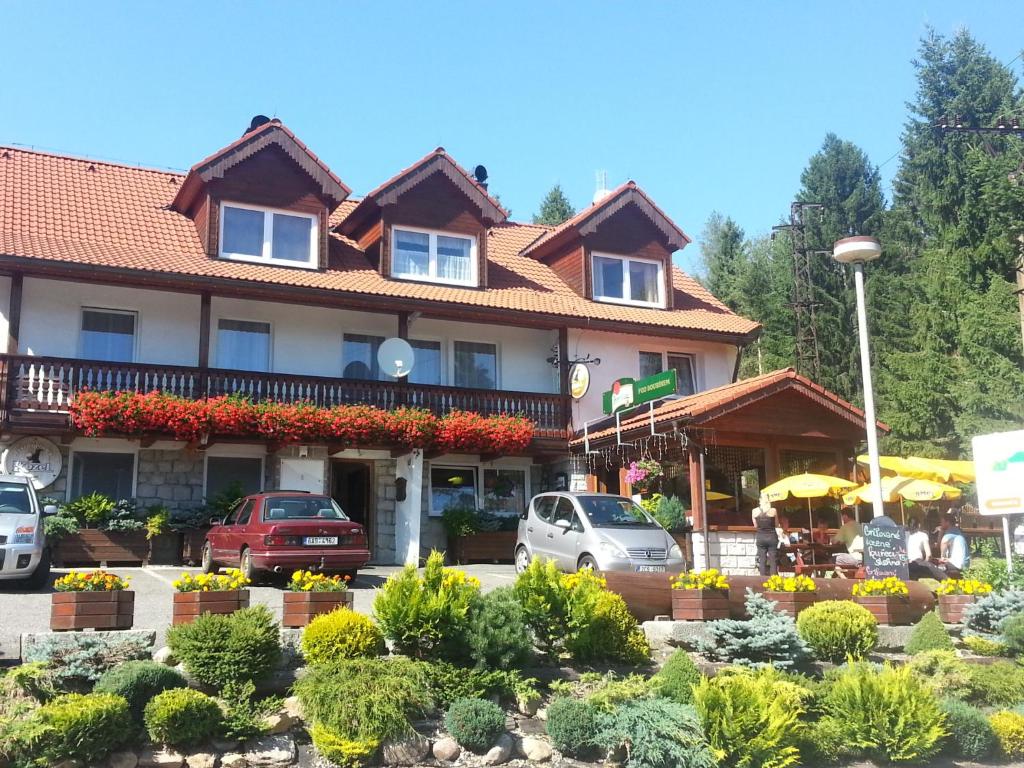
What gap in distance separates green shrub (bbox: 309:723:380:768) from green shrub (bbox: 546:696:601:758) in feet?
5.23

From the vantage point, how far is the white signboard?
13508 mm

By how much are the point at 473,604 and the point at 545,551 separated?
728 centimetres

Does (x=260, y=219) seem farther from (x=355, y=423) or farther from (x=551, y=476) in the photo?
(x=551, y=476)

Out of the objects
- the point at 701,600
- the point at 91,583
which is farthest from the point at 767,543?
the point at 91,583

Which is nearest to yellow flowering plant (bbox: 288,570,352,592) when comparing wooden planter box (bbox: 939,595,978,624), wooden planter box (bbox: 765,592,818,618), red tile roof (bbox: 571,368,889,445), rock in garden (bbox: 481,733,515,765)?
rock in garden (bbox: 481,733,515,765)

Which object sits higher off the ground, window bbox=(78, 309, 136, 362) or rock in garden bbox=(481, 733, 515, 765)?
window bbox=(78, 309, 136, 362)

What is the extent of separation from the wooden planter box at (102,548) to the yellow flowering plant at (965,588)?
13512mm

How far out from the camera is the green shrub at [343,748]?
7.70 metres

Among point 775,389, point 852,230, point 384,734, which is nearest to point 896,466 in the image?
point 775,389

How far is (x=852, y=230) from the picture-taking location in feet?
147

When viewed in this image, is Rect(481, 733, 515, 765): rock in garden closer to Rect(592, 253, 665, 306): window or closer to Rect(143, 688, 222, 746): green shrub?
Rect(143, 688, 222, 746): green shrub

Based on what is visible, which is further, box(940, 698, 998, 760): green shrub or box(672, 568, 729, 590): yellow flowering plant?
box(672, 568, 729, 590): yellow flowering plant

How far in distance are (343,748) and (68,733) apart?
2.01 meters

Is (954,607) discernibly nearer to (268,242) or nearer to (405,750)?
(405,750)
